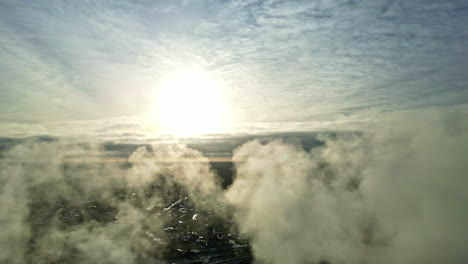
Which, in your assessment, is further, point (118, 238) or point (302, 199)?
point (118, 238)

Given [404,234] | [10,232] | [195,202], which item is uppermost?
[404,234]

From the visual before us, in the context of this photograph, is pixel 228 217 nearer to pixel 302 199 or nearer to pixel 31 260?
pixel 302 199

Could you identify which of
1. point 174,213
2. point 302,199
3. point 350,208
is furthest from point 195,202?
point 350,208

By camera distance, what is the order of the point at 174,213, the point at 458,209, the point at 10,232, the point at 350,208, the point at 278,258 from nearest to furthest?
the point at 458,209, the point at 278,258, the point at 350,208, the point at 10,232, the point at 174,213

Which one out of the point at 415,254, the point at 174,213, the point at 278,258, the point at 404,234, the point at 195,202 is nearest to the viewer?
the point at 415,254

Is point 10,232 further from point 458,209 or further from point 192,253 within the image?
point 458,209

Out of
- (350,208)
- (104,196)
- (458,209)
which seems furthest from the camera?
→ (104,196)

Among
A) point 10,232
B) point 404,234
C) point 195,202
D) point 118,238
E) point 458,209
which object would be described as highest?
point 458,209

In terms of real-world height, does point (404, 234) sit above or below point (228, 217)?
above

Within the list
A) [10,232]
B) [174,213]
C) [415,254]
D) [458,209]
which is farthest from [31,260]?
[458,209]
